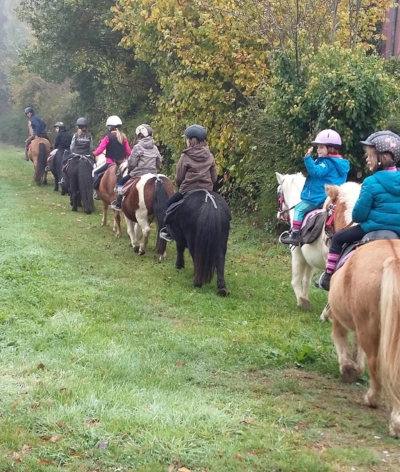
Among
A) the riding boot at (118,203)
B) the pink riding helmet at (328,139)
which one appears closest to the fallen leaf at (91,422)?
the pink riding helmet at (328,139)

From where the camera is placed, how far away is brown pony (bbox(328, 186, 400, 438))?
15.3 ft

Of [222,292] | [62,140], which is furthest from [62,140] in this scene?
[222,292]

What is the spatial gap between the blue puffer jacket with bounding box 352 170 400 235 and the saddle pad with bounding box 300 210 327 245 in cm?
226

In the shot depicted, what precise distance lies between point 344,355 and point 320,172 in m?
2.85

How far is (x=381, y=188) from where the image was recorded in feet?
18.9

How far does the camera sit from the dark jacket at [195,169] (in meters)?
10.4

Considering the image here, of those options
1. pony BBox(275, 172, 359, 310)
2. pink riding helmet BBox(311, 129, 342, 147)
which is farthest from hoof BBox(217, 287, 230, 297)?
pink riding helmet BBox(311, 129, 342, 147)

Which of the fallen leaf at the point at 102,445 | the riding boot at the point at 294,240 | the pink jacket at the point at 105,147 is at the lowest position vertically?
the fallen leaf at the point at 102,445

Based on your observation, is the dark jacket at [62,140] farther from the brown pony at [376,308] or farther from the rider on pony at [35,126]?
the brown pony at [376,308]

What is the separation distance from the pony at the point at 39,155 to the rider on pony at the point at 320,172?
17.6 m

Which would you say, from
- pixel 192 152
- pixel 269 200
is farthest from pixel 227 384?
pixel 269 200

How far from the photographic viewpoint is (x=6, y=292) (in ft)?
29.4

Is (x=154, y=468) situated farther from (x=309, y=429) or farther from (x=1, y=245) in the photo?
(x=1, y=245)

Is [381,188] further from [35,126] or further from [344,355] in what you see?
[35,126]
